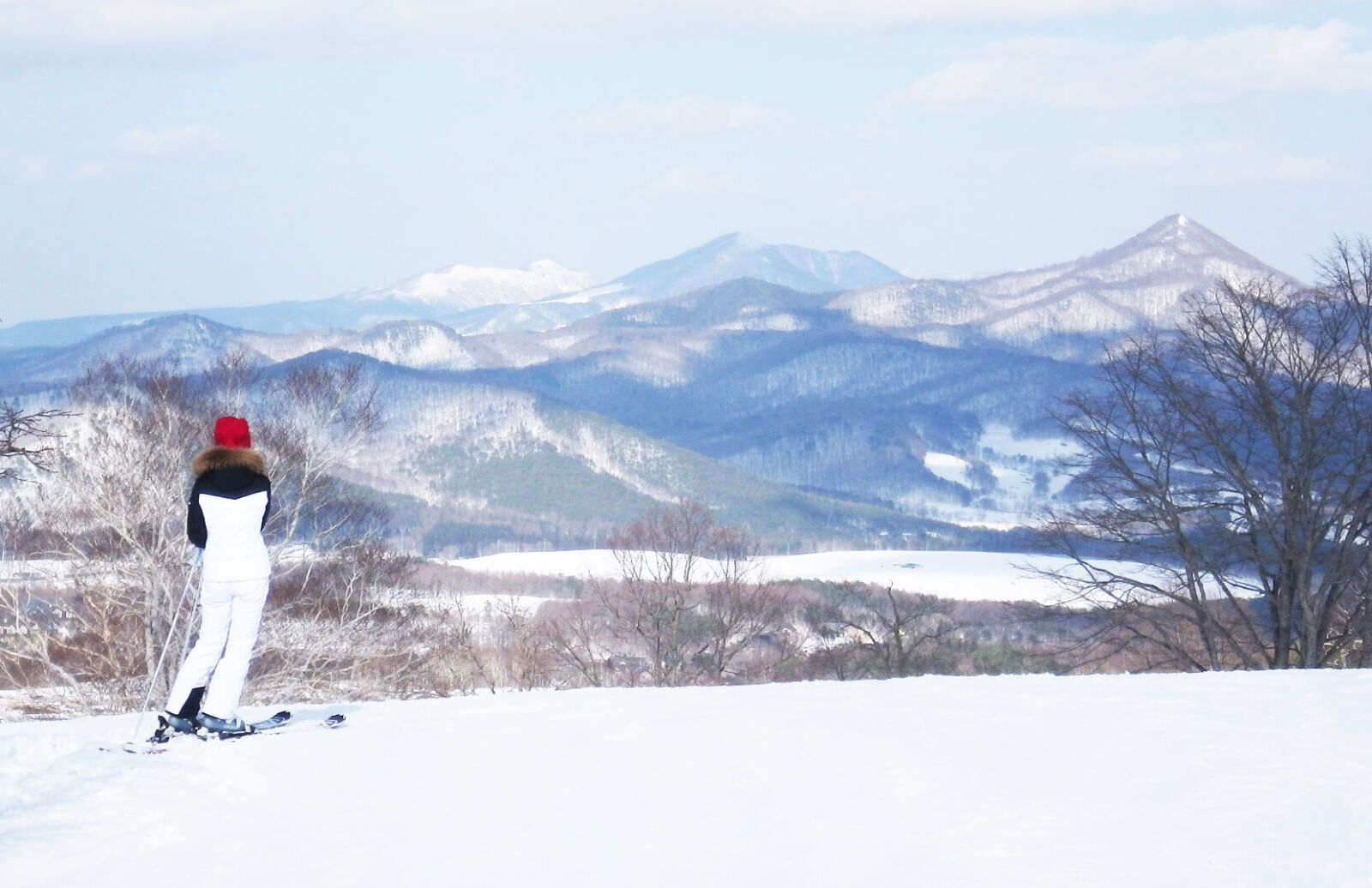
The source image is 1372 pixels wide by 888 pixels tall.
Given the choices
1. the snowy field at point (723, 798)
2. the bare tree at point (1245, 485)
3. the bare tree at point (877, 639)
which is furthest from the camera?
the bare tree at point (877, 639)

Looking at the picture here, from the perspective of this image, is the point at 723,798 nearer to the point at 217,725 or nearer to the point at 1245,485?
the point at 217,725

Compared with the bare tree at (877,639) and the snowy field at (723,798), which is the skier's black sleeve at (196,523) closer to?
the snowy field at (723,798)

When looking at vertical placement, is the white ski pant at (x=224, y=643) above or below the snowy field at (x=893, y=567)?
→ above

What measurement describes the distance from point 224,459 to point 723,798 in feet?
12.3

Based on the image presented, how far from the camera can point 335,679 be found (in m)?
25.7

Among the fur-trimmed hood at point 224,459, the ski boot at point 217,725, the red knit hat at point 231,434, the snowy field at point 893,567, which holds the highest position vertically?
the red knit hat at point 231,434

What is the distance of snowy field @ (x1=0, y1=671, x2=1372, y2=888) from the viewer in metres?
6.12

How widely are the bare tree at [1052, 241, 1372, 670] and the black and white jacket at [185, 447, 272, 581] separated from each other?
52.8 ft

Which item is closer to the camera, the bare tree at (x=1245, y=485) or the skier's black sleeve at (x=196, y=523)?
the skier's black sleeve at (x=196, y=523)

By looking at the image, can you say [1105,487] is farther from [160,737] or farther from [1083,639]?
[160,737]

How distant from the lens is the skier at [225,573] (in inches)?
327

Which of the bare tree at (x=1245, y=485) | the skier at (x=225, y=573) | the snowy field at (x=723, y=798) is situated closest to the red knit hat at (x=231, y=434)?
the skier at (x=225, y=573)

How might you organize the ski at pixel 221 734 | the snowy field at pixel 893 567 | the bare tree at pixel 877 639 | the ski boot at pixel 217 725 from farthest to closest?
the snowy field at pixel 893 567 < the bare tree at pixel 877 639 < the ski boot at pixel 217 725 < the ski at pixel 221 734

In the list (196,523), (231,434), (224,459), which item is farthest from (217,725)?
(231,434)
